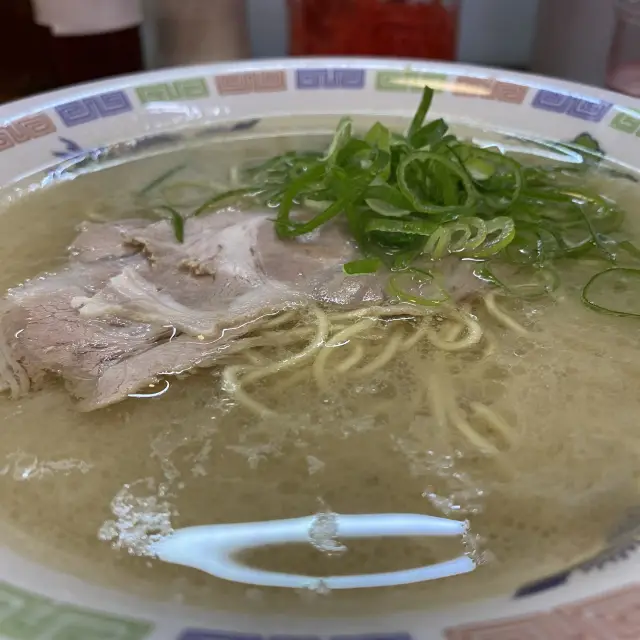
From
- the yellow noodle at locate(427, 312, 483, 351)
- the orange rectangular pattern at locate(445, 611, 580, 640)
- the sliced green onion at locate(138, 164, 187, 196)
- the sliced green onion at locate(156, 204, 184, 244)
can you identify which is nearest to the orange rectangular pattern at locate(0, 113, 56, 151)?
the sliced green onion at locate(138, 164, 187, 196)

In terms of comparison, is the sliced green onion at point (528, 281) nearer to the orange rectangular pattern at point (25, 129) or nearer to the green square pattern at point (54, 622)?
the green square pattern at point (54, 622)

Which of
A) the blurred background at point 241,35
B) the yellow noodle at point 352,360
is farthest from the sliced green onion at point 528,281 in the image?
the blurred background at point 241,35

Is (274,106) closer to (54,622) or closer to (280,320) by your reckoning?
(280,320)

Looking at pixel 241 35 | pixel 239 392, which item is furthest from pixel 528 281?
pixel 241 35

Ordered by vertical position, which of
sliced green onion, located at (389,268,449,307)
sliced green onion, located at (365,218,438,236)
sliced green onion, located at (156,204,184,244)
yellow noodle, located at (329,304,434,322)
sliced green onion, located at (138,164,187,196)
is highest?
sliced green onion, located at (365,218,438,236)

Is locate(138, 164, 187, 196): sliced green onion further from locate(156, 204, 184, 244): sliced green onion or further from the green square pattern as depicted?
the green square pattern

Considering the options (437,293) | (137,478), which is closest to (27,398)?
(137,478)

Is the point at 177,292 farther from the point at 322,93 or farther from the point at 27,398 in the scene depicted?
the point at 322,93

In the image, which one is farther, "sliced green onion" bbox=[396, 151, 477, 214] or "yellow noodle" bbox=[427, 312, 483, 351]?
"sliced green onion" bbox=[396, 151, 477, 214]
